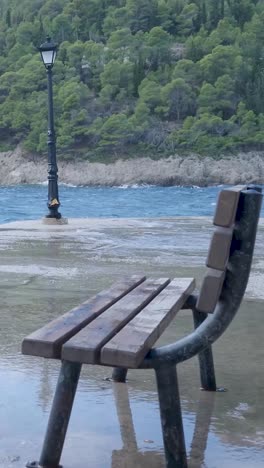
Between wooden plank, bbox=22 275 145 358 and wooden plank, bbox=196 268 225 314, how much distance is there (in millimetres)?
491

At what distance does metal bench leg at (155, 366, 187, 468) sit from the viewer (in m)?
2.95

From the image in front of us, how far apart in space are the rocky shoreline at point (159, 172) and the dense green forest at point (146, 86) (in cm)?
206

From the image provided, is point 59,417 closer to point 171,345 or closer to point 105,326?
point 105,326

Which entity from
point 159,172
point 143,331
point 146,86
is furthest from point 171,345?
point 146,86

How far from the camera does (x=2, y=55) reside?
127000mm

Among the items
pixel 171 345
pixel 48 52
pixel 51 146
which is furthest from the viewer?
pixel 51 146

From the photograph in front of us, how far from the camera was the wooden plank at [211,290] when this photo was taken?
283 centimetres

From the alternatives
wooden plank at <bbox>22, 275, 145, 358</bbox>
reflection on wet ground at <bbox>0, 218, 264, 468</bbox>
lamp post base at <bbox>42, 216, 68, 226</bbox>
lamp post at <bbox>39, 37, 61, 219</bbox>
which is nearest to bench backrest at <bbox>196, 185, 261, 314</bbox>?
wooden plank at <bbox>22, 275, 145, 358</bbox>

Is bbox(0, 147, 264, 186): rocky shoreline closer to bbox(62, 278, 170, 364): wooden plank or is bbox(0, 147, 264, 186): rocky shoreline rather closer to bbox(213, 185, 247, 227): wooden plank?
bbox(62, 278, 170, 364): wooden plank

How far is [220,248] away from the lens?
9.23ft

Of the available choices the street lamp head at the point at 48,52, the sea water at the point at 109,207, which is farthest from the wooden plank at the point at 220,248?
the street lamp head at the point at 48,52

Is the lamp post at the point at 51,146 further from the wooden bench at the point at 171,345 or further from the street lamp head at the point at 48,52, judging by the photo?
the wooden bench at the point at 171,345

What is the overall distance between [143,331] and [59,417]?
41 cm

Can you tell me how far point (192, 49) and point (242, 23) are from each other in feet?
49.6
